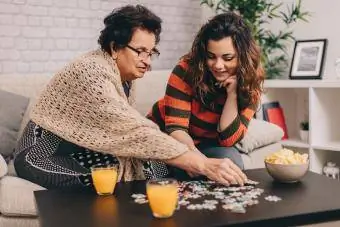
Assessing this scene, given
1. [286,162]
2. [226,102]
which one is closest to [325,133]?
[226,102]

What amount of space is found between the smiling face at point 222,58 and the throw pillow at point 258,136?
71 cm

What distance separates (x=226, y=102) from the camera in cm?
212

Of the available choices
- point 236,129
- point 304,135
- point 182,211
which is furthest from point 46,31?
point 182,211

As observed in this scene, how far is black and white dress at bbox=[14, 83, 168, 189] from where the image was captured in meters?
1.82

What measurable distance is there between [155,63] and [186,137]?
6.33ft

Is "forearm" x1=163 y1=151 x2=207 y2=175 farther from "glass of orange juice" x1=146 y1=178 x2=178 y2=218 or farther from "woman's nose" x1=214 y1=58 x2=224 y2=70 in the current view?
"woman's nose" x1=214 y1=58 x2=224 y2=70

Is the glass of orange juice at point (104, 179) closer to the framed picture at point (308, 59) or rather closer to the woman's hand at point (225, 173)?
the woman's hand at point (225, 173)

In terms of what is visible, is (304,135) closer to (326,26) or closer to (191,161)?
(326,26)

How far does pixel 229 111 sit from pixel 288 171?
0.53 meters

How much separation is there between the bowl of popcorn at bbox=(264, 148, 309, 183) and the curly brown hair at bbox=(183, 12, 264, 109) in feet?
1.56

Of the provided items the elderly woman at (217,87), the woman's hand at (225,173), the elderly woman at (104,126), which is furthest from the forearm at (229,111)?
the woman's hand at (225,173)

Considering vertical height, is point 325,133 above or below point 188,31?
below

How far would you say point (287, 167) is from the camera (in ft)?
5.34

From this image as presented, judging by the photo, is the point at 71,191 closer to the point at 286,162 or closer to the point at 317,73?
the point at 286,162
